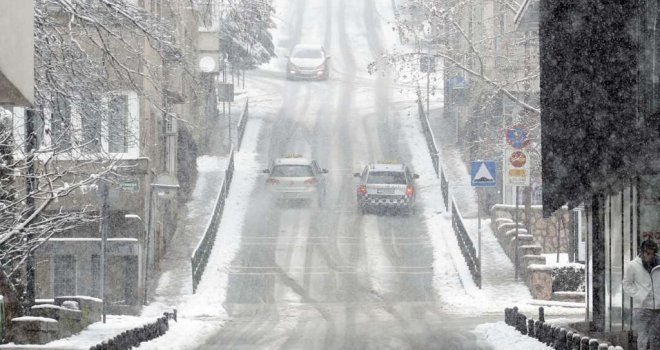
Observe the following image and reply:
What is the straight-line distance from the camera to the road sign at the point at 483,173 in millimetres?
32344

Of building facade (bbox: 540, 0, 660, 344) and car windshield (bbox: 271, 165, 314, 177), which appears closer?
building facade (bbox: 540, 0, 660, 344)

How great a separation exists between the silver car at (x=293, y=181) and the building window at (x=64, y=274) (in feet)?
44.9

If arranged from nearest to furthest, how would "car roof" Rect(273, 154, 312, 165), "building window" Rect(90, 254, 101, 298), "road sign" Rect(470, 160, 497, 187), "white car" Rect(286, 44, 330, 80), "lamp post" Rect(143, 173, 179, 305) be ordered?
1. "lamp post" Rect(143, 173, 179, 305)
2. "building window" Rect(90, 254, 101, 298)
3. "road sign" Rect(470, 160, 497, 187)
4. "car roof" Rect(273, 154, 312, 165)
5. "white car" Rect(286, 44, 330, 80)

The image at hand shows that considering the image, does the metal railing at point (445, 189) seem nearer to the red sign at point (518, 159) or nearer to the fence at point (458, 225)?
the fence at point (458, 225)

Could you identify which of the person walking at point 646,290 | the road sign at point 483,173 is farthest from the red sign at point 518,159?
the person walking at point 646,290

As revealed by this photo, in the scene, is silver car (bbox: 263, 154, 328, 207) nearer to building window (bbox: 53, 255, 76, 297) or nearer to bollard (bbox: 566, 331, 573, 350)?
building window (bbox: 53, 255, 76, 297)

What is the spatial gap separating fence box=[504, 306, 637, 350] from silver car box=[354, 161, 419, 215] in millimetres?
18412

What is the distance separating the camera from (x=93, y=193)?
3353 cm

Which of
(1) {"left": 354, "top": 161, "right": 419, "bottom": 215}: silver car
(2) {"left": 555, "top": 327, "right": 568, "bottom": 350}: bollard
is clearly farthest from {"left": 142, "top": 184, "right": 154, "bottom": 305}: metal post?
(2) {"left": 555, "top": 327, "right": 568, "bottom": 350}: bollard

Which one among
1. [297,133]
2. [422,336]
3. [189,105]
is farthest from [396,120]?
[422,336]

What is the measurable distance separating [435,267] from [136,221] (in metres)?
7.46

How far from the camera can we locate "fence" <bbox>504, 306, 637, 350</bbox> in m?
16.6

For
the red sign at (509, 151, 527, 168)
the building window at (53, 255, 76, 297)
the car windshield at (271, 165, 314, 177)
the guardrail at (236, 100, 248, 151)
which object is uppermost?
the guardrail at (236, 100, 248, 151)

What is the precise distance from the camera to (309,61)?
70.2 metres
